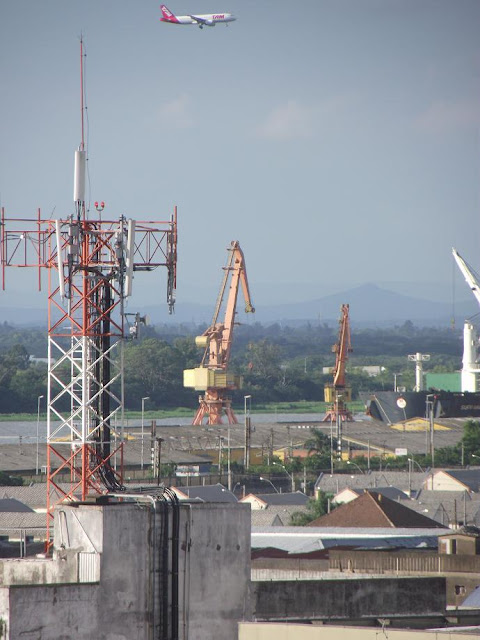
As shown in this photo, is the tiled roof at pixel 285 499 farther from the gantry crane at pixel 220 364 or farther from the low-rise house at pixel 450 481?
the gantry crane at pixel 220 364

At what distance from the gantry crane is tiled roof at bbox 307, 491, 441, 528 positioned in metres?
93.4

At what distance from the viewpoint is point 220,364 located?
520 ft

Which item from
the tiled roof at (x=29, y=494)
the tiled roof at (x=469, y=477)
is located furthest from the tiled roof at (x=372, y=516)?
the tiled roof at (x=469, y=477)

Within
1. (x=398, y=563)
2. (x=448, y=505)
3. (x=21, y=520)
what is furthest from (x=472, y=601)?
(x=448, y=505)

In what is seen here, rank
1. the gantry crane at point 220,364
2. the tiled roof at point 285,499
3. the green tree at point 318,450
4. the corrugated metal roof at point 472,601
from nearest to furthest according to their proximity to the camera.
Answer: the corrugated metal roof at point 472,601
the tiled roof at point 285,499
the green tree at point 318,450
the gantry crane at point 220,364

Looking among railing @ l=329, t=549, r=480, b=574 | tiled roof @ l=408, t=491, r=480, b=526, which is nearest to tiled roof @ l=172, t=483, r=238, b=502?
tiled roof @ l=408, t=491, r=480, b=526

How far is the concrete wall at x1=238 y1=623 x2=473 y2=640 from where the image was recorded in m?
24.1

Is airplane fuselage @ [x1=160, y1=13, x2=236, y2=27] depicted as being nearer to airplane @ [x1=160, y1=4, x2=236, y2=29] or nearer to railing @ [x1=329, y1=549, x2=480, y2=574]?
airplane @ [x1=160, y1=4, x2=236, y2=29]

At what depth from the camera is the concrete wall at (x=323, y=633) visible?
79.0ft

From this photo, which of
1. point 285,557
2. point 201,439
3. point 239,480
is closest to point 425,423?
point 201,439

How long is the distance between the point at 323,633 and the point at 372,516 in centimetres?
3469

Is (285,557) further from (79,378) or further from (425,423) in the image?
(425,423)

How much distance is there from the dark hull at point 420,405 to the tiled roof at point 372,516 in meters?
97.8

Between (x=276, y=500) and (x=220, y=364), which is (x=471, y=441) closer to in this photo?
(x=276, y=500)
